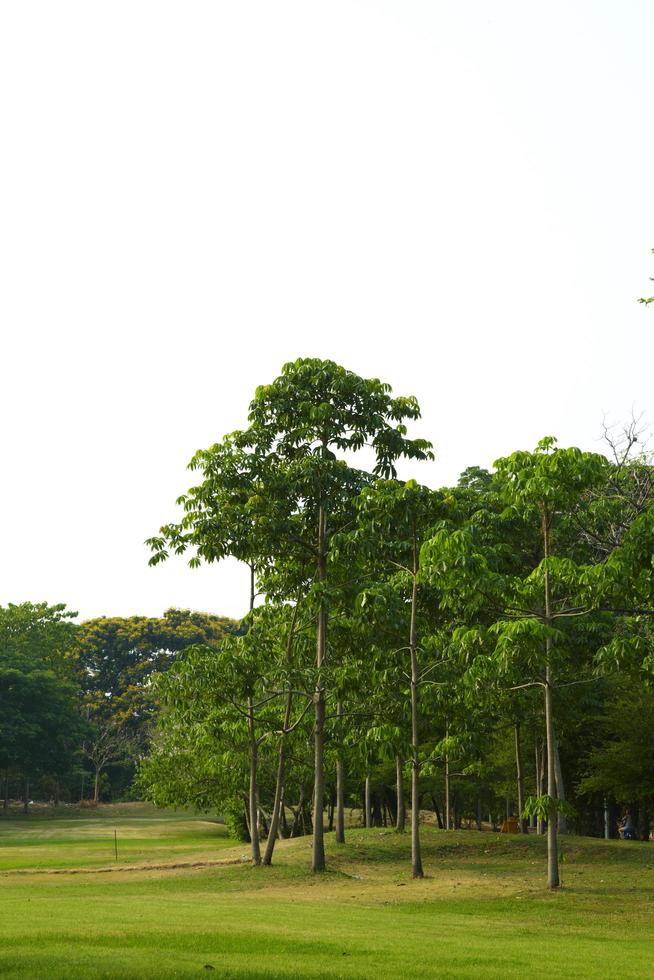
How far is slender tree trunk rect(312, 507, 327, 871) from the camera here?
2764 cm

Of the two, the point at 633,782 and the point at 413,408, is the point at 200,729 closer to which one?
the point at 413,408

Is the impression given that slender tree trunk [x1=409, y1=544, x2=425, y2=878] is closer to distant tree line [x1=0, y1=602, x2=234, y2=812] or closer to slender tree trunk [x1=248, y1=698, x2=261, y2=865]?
slender tree trunk [x1=248, y1=698, x2=261, y2=865]

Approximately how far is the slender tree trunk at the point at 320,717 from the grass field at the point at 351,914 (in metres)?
0.76

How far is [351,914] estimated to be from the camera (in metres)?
18.6

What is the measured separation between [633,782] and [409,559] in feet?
36.4

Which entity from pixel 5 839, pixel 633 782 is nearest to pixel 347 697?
pixel 633 782

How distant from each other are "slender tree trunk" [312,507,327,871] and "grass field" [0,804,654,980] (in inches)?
29.8

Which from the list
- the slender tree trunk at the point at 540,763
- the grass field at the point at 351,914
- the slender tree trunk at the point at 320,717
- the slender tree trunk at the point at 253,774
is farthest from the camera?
the slender tree trunk at the point at 540,763

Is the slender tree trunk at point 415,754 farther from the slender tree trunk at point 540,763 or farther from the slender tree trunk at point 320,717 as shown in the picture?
the slender tree trunk at point 540,763

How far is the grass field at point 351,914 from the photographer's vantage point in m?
11.8

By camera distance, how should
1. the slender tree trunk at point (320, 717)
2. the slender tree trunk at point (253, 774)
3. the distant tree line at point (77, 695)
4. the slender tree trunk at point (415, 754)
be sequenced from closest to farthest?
the slender tree trunk at point (415, 754)
the slender tree trunk at point (320, 717)
the slender tree trunk at point (253, 774)
the distant tree line at point (77, 695)

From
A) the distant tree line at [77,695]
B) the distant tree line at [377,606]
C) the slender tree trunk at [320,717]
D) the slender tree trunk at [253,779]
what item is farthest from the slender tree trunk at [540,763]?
the distant tree line at [77,695]

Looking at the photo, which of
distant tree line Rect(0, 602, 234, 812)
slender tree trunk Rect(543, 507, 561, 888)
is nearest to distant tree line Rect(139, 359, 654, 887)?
slender tree trunk Rect(543, 507, 561, 888)

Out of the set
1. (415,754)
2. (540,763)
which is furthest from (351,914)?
(540,763)
